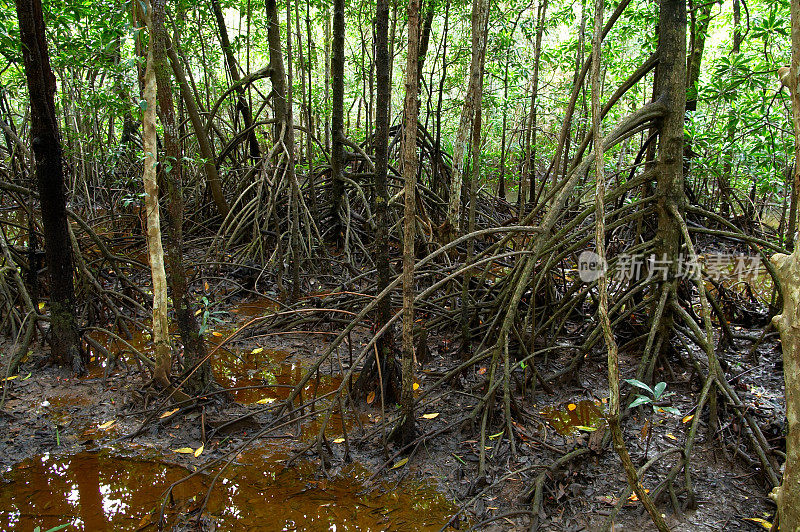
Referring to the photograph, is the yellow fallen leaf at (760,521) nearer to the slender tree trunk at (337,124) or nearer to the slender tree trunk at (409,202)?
the slender tree trunk at (409,202)

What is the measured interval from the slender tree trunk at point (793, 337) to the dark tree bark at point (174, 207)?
103 inches

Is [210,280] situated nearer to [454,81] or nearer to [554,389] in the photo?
[554,389]

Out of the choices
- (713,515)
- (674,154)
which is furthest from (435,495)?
(674,154)

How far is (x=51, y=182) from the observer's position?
3.21m

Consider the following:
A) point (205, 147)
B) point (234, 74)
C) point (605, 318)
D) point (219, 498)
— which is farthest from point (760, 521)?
point (234, 74)

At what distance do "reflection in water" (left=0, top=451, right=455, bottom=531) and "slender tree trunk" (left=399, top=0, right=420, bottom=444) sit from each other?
386mm

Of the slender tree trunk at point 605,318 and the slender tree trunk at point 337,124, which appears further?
the slender tree trunk at point 337,124

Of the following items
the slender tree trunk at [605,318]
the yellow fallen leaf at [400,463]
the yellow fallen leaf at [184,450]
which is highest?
the slender tree trunk at [605,318]

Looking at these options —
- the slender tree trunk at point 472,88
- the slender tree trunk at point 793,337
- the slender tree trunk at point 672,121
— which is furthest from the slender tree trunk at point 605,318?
the slender tree trunk at point 472,88

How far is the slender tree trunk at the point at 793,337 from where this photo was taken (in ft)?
3.74

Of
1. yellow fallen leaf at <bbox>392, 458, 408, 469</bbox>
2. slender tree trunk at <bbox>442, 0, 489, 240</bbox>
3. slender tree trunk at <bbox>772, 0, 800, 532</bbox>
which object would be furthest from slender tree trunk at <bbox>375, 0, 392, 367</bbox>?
slender tree trunk at <bbox>772, 0, 800, 532</bbox>

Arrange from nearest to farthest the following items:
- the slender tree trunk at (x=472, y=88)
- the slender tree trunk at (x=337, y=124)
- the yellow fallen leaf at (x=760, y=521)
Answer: the yellow fallen leaf at (x=760, y=521)
the slender tree trunk at (x=472, y=88)
the slender tree trunk at (x=337, y=124)

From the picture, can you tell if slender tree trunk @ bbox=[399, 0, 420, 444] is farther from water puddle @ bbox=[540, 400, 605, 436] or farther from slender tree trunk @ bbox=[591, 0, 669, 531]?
water puddle @ bbox=[540, 400, 605, 436]

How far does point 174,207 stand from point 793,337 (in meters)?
2.73
